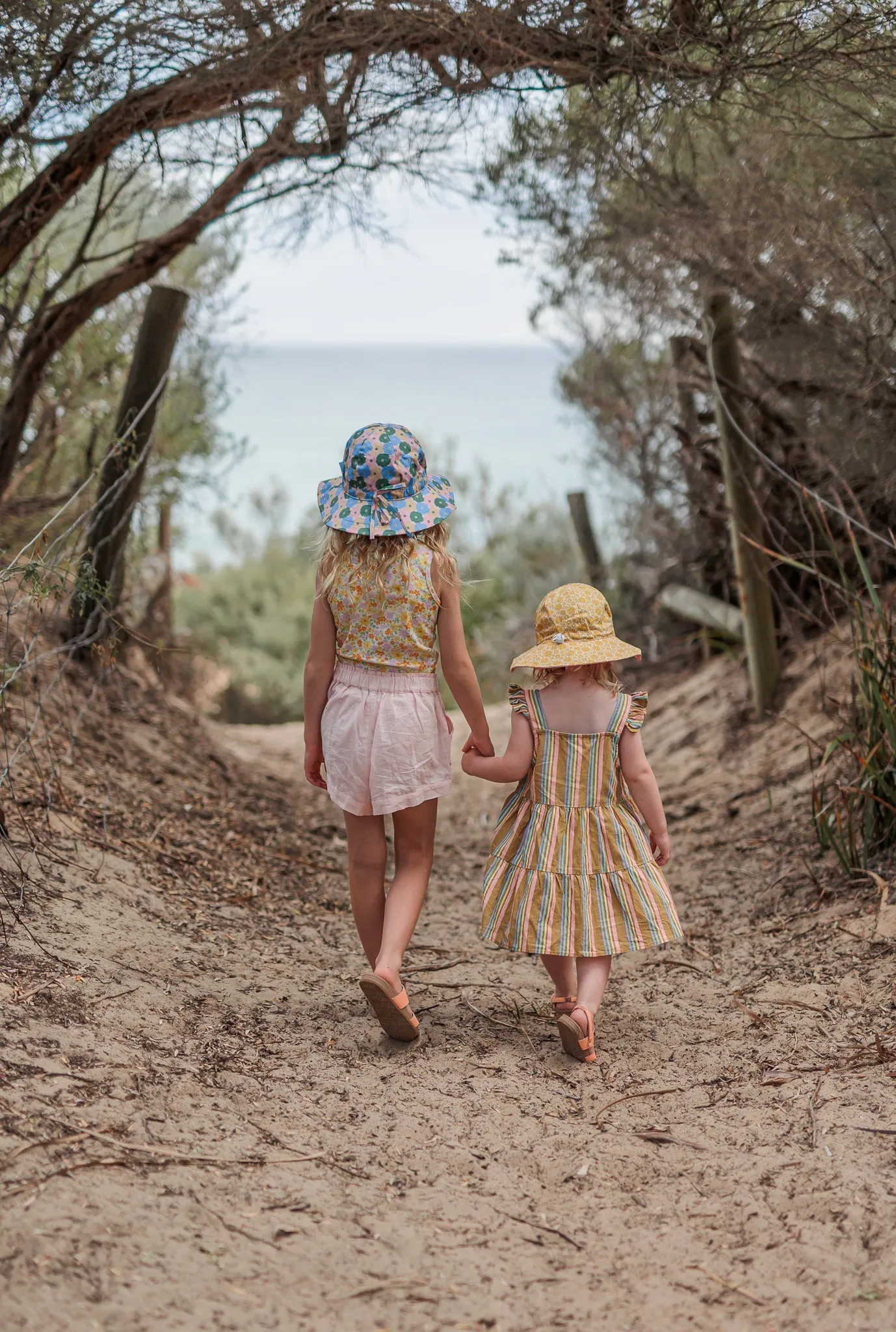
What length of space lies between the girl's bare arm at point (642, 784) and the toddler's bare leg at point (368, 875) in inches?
27.0

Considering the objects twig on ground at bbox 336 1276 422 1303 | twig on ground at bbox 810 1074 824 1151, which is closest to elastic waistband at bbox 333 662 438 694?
twig on ground at bbox 810 1074 824 1151

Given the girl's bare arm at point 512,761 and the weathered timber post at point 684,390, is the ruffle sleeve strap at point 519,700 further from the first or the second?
the weathered timber post at point 684,390

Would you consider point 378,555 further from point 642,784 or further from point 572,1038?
point 572,1038

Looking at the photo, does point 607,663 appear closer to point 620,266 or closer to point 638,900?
point 638,900

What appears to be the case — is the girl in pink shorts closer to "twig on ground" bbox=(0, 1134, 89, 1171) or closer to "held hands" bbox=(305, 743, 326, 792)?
"held hands" bbox=(305, 743, 326, 792)

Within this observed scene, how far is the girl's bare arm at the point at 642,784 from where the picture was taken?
3.02 meters

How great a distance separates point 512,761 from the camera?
3.05m

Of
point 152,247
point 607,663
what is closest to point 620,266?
point 152,247

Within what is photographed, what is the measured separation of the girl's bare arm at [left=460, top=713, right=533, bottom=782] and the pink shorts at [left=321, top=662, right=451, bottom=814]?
78 mm

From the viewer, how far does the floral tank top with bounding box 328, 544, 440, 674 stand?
9.98ft

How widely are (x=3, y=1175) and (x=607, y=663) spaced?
180 centimetres

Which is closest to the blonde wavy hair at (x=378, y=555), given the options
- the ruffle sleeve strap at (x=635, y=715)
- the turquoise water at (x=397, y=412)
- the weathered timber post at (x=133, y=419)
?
the ruffle sleeve strap at (x=635, y=715)

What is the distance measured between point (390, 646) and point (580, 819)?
68 centimetres

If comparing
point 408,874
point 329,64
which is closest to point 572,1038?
point 408,874
